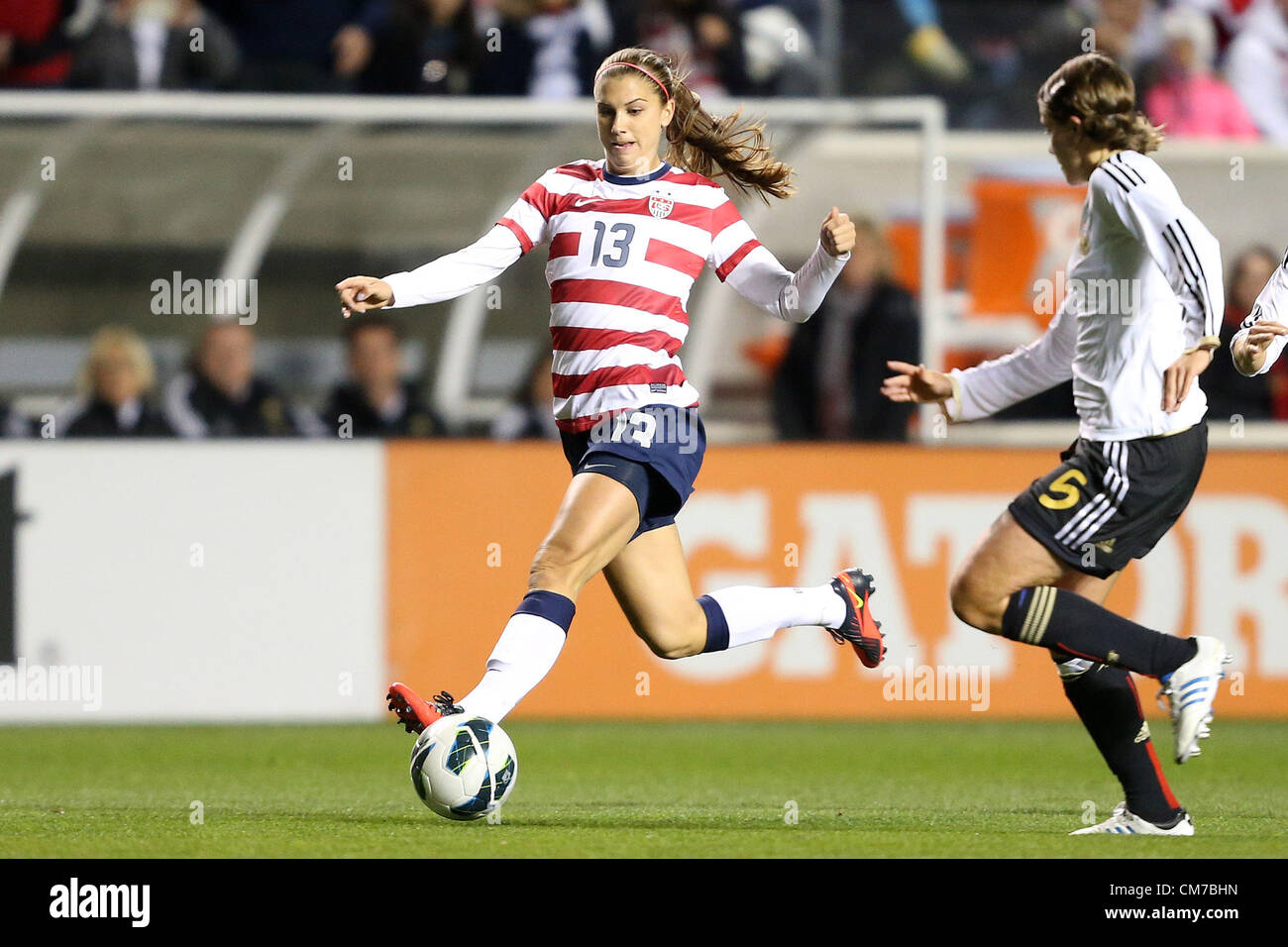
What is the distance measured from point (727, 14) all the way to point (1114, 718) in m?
7.14

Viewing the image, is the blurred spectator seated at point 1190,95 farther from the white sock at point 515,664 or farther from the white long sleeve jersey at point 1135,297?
the white sock at point 515,664

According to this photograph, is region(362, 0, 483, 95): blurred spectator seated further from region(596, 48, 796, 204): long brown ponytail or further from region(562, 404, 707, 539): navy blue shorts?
region(562, 404, 707, 539): navy blue shorts

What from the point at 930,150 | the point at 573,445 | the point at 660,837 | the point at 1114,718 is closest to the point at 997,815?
the point at 1114,718

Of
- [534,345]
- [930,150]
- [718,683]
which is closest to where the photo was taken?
[718,683]

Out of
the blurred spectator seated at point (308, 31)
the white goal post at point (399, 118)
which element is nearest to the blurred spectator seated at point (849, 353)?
the white goal post at point (399, 118)

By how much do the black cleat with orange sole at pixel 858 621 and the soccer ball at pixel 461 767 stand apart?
1.40m

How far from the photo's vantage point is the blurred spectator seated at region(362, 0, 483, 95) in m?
11.1

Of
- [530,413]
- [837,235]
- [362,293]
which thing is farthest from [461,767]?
[530,413]

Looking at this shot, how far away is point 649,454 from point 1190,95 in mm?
7840

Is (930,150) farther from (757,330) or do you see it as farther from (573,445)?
(573,445)

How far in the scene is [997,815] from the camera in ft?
18.6

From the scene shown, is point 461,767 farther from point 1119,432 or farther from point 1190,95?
point 1190,95

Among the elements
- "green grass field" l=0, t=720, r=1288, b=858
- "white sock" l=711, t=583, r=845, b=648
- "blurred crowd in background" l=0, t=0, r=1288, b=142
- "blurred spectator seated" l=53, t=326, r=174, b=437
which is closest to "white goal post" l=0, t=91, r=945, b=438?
"blurred crowd in background" l=0, t=0, r=1288, b=142

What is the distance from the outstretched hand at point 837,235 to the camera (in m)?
5.38
